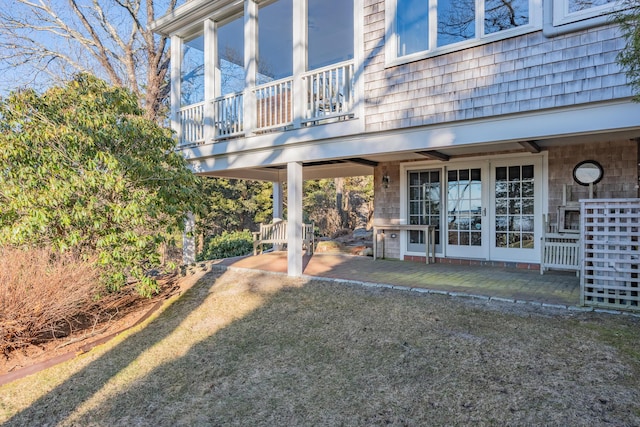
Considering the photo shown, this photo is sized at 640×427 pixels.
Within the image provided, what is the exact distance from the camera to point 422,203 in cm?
750

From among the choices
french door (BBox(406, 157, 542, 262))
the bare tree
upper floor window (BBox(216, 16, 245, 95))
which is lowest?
french door (BBox(406, 157, 542, 262))

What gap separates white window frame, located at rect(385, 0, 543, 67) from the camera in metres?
4.22

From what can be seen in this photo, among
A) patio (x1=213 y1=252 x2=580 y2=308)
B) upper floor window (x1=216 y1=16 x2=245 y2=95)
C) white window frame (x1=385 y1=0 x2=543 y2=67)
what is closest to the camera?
white window frame (x1=385 y1=0 x2=543 y2=67)

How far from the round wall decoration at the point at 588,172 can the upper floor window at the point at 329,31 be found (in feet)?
15.2

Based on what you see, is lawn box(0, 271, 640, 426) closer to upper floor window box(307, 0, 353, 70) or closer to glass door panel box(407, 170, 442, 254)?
glass door panel box(407, 170, 442, 254)

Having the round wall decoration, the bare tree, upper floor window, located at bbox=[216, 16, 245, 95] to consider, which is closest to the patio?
the round wall decoration

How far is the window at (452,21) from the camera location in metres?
4.41

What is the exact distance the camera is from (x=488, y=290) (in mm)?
4770

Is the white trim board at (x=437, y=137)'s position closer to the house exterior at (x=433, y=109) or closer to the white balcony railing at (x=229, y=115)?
the house exterior at (x=433, y=109)

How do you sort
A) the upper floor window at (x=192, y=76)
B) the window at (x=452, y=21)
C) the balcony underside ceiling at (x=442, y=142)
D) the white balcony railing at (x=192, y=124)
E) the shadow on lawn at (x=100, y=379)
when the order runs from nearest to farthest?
the shadow on lawn at (x=100, y=379)
the balcony underside ceiling at (x=442, y=142)
the window at (x=452, y=21)
the white balcony railing at (x=192, y=124)
the upper floor window at (x=192, y=76)

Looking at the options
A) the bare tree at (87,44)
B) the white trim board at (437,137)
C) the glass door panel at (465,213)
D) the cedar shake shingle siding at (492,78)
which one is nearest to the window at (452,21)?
the cedar shake shingle siding at (492,78)

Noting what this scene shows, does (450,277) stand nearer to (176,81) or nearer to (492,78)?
(492,78)

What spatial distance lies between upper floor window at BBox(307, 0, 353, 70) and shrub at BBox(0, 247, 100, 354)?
16.7ft

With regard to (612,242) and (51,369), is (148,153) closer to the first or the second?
(51,369)
